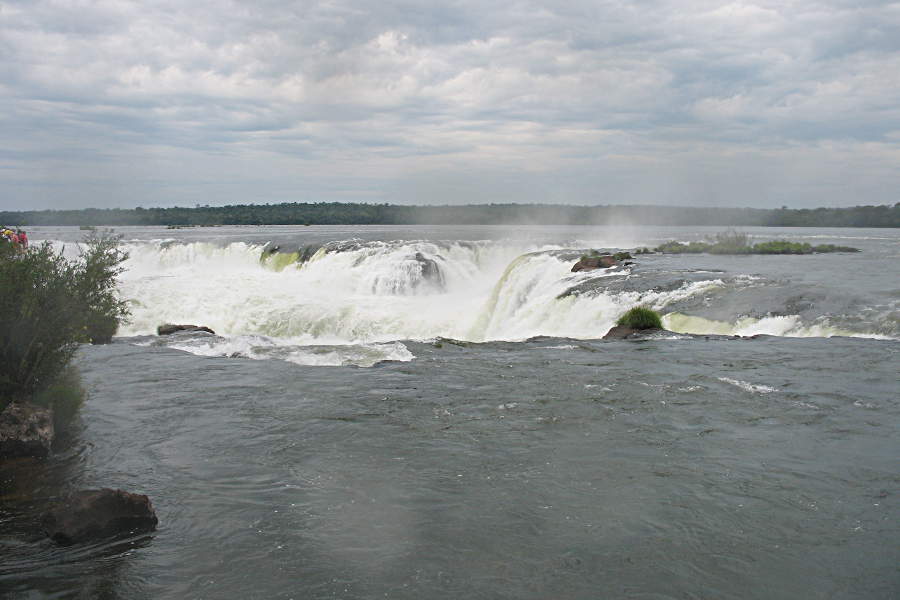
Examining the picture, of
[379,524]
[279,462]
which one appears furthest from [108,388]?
[379,524]

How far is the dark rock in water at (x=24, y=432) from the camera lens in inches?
352

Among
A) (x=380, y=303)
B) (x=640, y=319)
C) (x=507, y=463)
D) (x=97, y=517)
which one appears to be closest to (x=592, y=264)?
(x=640, y=319)

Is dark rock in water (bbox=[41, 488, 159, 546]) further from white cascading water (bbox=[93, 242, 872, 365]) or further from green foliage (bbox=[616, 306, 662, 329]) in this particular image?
green foliage (bbox=[616, 306, 662, 329])

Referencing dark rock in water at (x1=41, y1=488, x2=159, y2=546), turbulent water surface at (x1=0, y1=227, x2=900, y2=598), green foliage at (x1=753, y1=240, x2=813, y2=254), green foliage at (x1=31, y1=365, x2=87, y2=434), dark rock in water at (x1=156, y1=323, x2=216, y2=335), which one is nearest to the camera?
turbulent water surface at (x1=0, y1=227, x2=900, y2=598)

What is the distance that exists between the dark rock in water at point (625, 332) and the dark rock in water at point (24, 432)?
12500mm

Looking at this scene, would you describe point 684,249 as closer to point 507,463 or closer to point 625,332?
point 625,332

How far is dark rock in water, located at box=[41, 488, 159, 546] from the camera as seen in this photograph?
258 inches

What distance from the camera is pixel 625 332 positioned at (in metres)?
17.3

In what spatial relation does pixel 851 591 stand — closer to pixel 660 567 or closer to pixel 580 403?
pixel 660 567

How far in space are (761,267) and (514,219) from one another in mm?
99371

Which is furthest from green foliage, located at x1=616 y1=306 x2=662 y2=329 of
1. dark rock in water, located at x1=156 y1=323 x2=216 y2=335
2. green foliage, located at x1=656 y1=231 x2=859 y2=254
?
green foliage, located at x1=656 y1=231 x2=859 y2=254

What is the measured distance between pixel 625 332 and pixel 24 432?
1311cm

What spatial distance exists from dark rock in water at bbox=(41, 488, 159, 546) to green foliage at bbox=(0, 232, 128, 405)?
3383 millimetres

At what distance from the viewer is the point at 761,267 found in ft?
87.4
